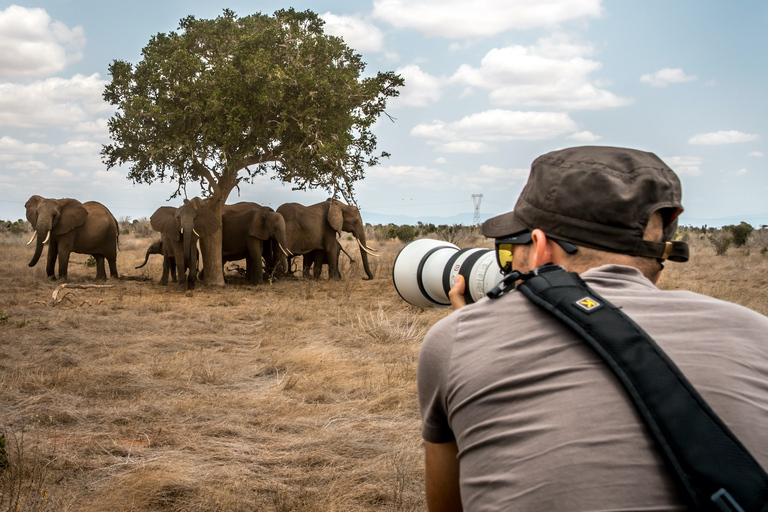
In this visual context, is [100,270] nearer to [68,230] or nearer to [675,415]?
[68,230]

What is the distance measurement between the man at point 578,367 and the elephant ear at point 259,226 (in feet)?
46.8

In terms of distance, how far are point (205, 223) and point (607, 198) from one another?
13.5 m

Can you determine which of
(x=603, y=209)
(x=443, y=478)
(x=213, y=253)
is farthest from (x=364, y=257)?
(x=603, y=209)

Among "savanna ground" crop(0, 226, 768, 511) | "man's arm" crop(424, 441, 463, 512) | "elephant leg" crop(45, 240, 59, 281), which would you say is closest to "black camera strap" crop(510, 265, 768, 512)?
"man's arm" crop(424, 441, 463, 512)

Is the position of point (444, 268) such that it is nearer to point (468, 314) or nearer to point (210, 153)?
point (468, 314)

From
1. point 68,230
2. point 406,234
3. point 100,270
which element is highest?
point 406,234

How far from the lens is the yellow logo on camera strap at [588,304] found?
4.75ft

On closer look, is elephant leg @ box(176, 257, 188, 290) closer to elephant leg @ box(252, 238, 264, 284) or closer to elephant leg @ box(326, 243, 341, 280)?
elephant leg @ box(252, 238, 264, 284)

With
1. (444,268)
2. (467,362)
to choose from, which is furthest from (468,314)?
(444,268)

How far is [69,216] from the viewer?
1544cm

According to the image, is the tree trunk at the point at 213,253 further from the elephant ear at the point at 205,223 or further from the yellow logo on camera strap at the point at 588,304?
the yellow logo on camera strap at the point at 588,304

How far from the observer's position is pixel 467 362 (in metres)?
1.56

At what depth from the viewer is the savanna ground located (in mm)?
4000

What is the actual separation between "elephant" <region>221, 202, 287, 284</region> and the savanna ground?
4.21 m
